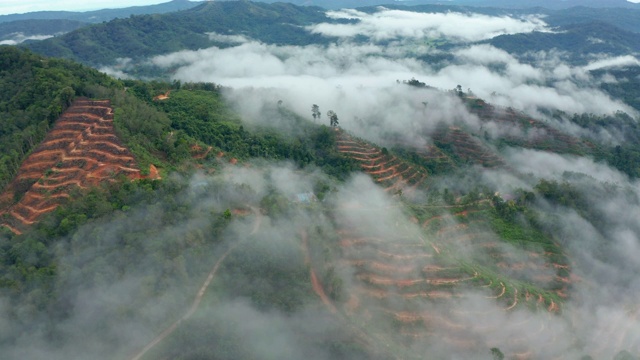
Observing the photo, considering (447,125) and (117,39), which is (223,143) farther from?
(117,39)

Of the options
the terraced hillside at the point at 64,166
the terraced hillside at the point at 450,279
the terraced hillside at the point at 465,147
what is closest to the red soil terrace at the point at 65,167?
Answer: the terraced hillside at the point at 64,166

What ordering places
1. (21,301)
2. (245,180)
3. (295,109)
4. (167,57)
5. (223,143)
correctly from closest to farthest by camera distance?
(21,301) → (245,180) → (223,143) → (295,109) → (167,57)

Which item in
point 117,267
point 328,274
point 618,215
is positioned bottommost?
point 618,215

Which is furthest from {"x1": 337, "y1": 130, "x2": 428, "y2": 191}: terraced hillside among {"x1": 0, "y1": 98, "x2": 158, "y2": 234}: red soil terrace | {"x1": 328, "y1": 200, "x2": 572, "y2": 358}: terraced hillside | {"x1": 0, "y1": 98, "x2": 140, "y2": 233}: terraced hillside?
{"x1": 0, "y1": 98, "x2": 140, "y2": 233}: terraced hillside

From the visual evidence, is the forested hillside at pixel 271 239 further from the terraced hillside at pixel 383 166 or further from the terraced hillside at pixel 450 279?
the terraced hillside at pixel 383 166

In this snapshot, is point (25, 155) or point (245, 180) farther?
point (245, 180)

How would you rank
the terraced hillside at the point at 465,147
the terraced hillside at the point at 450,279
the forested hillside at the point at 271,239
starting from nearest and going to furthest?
the forested hillside at the point at 271,239
the terraced hillside at the point at 450,279
the terraced hillside at the point at 465,147

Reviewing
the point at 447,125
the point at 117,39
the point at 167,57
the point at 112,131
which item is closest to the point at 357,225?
the point at 112,131

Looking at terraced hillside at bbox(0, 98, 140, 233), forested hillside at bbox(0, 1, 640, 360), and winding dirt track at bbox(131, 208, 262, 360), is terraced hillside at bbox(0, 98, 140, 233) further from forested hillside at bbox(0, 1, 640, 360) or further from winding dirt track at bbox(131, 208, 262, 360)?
winding dirt track at bbox(131, 208, 262, 360)
